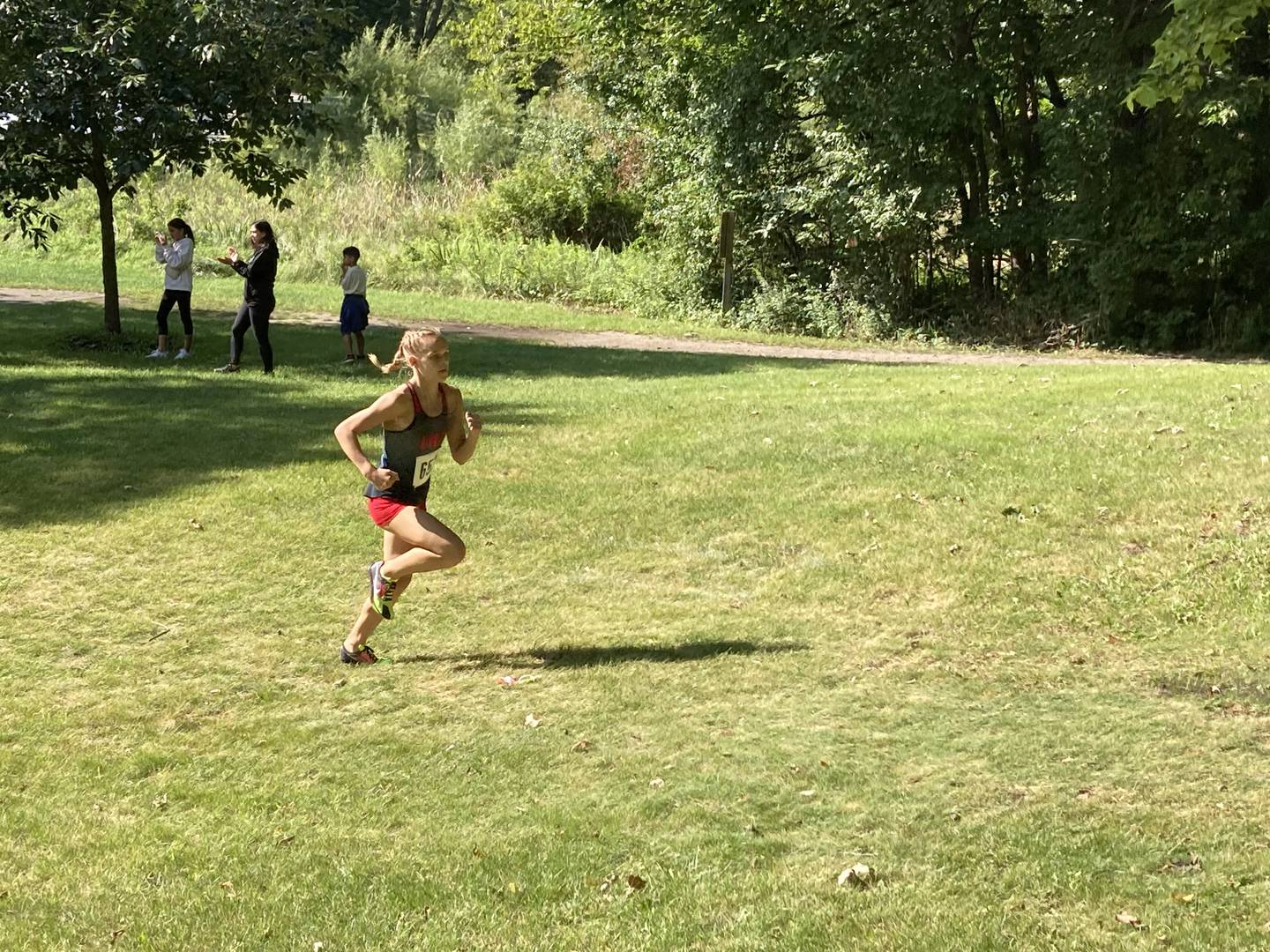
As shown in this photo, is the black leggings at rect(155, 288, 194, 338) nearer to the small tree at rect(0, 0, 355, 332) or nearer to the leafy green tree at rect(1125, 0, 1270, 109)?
the small tree at rect(0, 0, 355, 332)

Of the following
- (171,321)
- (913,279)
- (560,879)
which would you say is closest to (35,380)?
(171,321)

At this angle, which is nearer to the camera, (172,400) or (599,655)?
(599,655)

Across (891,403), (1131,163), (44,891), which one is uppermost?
(1131,163)

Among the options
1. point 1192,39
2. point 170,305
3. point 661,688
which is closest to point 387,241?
point 170,305

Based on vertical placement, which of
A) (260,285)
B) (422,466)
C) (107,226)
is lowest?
(422,466)

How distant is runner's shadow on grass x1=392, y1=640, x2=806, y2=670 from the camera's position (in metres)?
6.99

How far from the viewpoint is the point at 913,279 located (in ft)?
81.5

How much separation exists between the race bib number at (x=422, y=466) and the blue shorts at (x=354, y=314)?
10.7 meters

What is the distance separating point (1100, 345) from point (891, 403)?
990cm

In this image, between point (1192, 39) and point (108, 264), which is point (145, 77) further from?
point (1192, 39)

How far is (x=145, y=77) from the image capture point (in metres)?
16.1

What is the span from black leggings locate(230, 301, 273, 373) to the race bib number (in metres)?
9.74

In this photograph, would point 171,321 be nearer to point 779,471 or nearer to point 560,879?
point 779,471

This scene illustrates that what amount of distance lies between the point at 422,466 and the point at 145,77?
1143 cm
